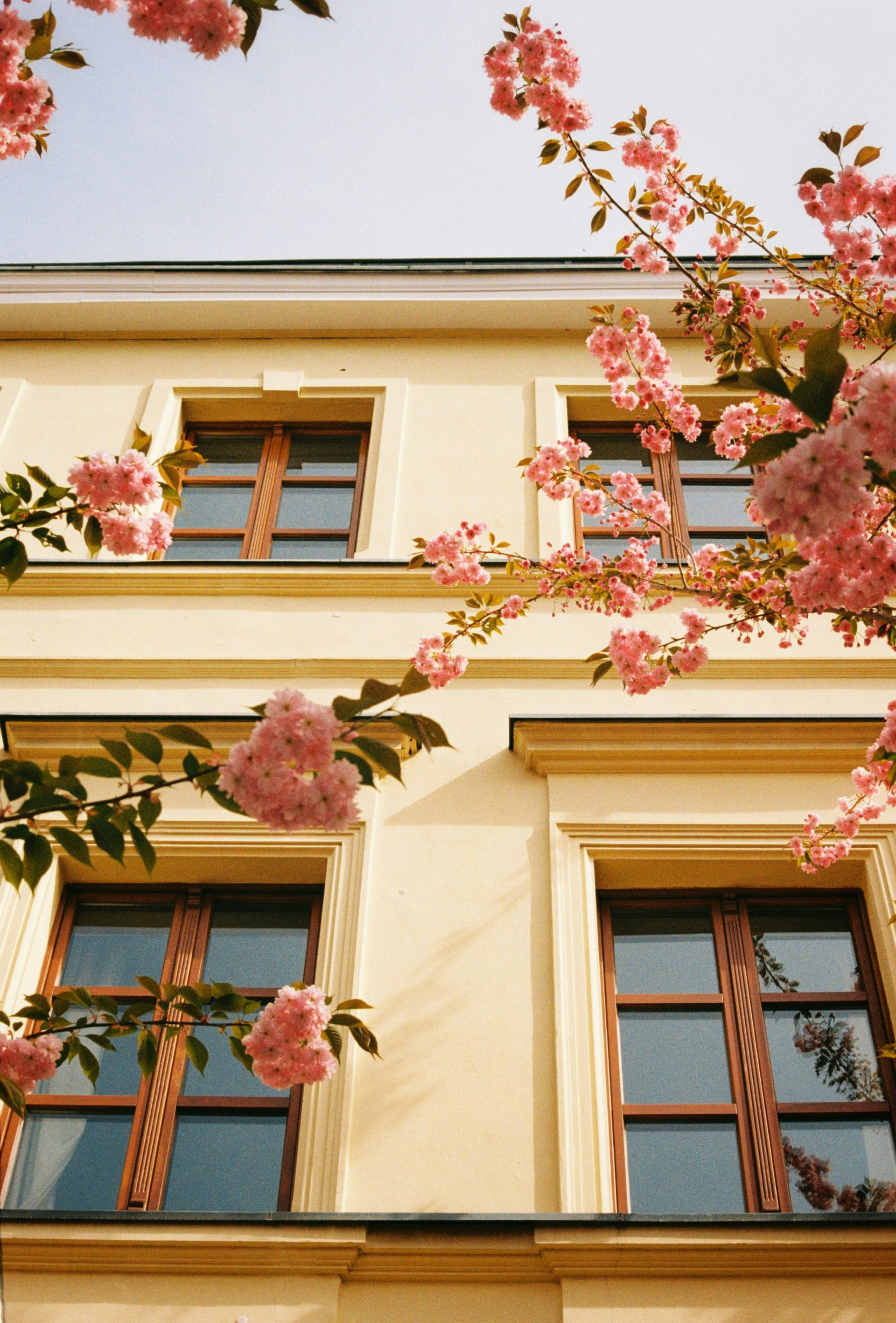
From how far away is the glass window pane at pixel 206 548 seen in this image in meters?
6.76

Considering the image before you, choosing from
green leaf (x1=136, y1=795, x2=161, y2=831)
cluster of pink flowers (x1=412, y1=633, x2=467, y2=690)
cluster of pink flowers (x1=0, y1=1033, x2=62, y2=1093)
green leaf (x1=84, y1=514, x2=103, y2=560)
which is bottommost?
cluster of pink flowers (x1=0, y1=1033, x2=62, y2=1093)

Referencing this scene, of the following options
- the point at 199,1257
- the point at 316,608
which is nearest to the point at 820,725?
the point at 316,608

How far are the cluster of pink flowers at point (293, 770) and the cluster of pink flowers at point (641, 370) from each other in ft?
9.38

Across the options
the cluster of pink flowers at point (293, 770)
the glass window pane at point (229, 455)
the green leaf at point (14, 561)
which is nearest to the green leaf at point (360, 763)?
the cluster of pink flowers at point (293, 770)

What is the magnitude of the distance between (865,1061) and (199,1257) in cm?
245

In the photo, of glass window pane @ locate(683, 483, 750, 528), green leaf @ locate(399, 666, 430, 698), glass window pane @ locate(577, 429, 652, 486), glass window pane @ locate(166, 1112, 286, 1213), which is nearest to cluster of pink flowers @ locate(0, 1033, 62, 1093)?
glass window pane @ locate(166, 1112, 286, 1213)

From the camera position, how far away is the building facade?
3855mm

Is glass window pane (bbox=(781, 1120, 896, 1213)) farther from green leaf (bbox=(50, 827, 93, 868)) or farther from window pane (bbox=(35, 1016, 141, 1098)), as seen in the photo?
green leaf (bbox=(50, 827, 93, 868))

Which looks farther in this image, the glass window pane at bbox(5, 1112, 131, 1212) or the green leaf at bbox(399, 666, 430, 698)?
the glass window pane at bbox(5, 1112, 131, 1212)

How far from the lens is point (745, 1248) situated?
3.82m

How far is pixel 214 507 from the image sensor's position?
23.1 feet

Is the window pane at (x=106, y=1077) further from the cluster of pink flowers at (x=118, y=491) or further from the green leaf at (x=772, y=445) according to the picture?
the green leaf at (x=772, y=445)

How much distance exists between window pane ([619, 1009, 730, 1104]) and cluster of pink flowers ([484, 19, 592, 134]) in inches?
132

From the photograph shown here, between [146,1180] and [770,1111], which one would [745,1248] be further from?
[146,1180]
